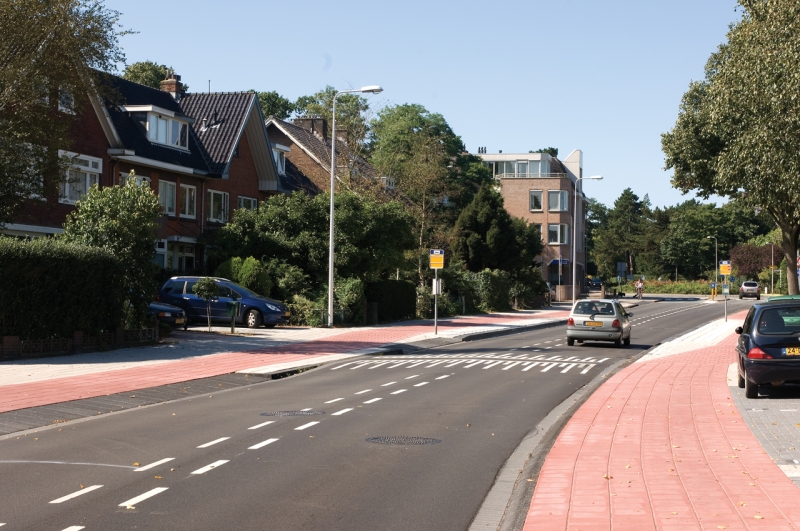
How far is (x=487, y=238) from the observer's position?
198 feet

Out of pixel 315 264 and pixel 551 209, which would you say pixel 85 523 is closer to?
pixel 315 264

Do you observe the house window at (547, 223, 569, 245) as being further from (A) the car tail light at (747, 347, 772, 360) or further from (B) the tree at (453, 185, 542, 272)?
(A) the car tail light at (747, 347, 772, 360)

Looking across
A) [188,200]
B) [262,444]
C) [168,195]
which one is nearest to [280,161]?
[188,200]

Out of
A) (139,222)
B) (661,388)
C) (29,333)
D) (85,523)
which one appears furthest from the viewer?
(139,222)

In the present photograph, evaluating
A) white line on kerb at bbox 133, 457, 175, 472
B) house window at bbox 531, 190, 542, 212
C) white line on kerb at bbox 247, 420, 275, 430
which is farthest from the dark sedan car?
house window at bbox 531, 190, 542, 212

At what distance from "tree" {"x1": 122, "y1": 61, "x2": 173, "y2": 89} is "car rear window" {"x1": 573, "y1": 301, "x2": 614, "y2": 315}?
47880 mm

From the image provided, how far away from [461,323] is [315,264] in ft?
→ 25.1

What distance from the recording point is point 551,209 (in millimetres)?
83812

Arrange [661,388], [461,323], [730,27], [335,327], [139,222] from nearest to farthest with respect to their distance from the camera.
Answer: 1. [661,388]
2. [139,222]
3. [730,27]
4. [335,327]
5. [461,323]

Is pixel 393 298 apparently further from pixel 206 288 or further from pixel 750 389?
pixel 750 389

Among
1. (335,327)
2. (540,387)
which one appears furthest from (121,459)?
(335,327)

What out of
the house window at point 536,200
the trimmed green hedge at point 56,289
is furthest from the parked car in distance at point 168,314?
the house window at point 536,200

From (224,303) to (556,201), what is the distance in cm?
5636

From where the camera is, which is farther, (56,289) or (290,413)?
(56,289)
